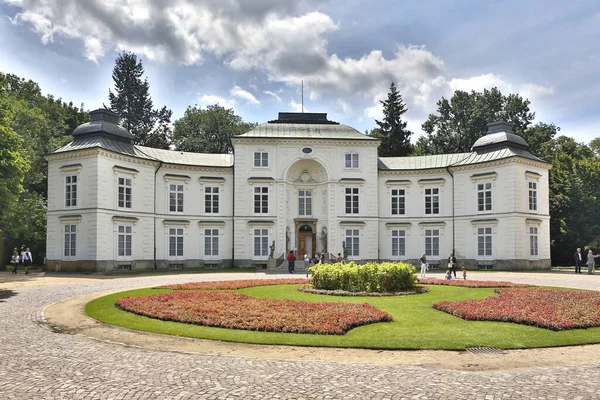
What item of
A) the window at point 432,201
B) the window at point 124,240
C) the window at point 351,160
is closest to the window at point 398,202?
the window at point 432,201

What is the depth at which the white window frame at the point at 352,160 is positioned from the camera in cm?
4556

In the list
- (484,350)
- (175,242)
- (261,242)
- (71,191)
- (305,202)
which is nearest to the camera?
(484,350)

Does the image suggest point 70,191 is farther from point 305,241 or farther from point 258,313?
point 258,313

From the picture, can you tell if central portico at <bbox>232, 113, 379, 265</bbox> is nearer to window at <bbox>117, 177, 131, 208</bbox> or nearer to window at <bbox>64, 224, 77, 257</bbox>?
window at <bbox>117, 177, 131, 208</bbox>

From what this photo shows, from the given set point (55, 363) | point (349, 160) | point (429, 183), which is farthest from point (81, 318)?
point (429, 183)

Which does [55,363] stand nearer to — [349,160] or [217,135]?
[349,160]

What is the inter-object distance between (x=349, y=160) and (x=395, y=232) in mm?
8076

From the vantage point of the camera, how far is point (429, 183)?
1804 inches

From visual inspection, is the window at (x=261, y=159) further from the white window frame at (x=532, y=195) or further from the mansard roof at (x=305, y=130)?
the white window frame at (x=532, y=195)

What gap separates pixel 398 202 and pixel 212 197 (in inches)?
690

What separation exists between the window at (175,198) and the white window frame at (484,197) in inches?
1040

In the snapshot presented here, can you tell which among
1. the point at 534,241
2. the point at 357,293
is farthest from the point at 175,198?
the point at 534,241

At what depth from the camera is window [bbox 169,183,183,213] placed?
4366cm

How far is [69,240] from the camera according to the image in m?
37.7
